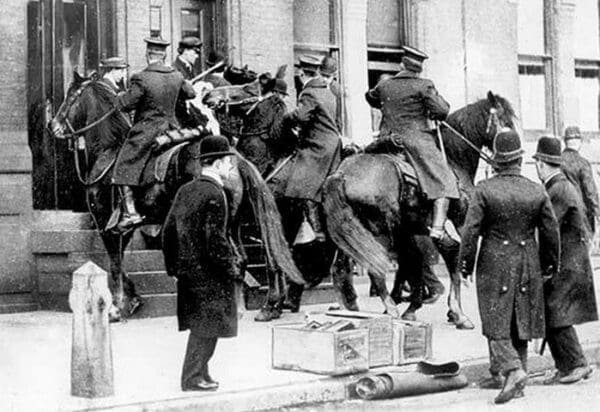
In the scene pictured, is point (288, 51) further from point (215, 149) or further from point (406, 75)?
point (215, 149)

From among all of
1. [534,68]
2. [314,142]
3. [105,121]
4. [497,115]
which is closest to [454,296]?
[497,115]

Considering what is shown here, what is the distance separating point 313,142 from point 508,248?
4451mm

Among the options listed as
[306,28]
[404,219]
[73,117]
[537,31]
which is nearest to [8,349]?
[73,117]

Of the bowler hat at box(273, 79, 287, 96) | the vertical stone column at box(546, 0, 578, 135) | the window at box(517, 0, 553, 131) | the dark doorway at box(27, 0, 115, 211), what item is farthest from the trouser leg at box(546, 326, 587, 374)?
the vertical stone column at box(546, 0, 578, 135)

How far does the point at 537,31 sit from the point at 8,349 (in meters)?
13.6

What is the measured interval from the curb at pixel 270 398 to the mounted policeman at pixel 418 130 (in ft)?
9.13

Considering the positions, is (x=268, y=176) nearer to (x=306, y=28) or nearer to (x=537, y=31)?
(x=306, y=28)

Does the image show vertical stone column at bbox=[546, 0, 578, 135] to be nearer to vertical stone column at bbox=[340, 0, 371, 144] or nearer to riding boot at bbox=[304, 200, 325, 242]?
vertical stone column at bbox=[340, 0, 371, 144]

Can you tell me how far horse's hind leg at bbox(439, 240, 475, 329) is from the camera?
12.1 metres

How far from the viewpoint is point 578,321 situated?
9.48m

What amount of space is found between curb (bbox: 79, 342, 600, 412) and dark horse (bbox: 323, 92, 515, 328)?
7.26 feet

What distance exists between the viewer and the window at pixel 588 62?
21.8m

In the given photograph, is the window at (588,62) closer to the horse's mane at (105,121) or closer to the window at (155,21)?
the window at (155,21)

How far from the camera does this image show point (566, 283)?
9.55 meters
